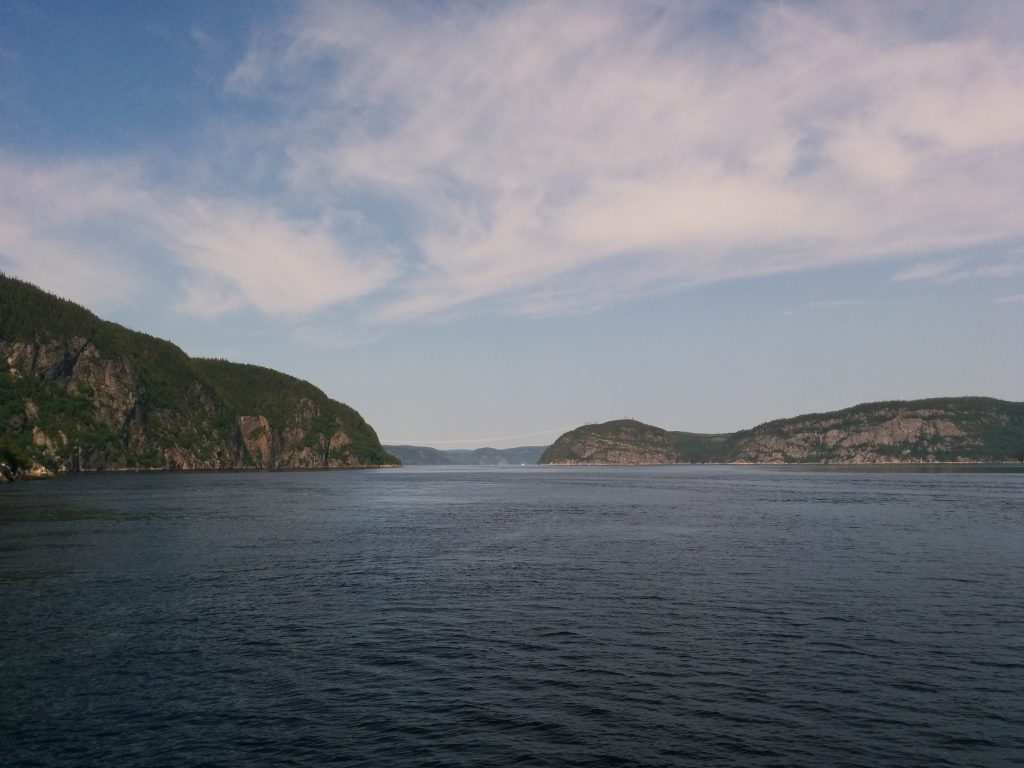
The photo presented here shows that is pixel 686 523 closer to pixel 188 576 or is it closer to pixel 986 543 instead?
pixel 986 543

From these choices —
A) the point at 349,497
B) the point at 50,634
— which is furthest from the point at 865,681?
the point at 349,497

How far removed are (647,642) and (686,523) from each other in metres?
62.7

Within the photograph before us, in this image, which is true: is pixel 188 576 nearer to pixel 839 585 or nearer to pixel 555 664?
pixel 555 664

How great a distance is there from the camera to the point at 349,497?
163000mm

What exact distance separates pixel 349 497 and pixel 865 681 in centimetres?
14345

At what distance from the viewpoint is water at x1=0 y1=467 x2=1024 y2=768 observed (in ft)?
79.3

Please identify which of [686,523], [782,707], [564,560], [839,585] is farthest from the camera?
[686,523]

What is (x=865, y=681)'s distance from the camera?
98.8 ft

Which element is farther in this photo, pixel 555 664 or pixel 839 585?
pixel 839 585

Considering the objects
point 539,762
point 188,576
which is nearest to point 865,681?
point 539,762

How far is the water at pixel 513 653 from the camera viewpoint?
24.2 m

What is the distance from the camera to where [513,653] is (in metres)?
34.4

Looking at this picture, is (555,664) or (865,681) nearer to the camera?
(865,681)

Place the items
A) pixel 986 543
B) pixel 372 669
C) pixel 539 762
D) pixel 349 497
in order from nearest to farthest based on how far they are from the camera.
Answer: pixel 539 762
pixel 372 669
pixel 986 543
pixel 349 497
